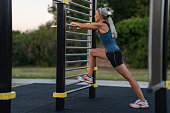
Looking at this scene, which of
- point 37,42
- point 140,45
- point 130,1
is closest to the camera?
point 140,45

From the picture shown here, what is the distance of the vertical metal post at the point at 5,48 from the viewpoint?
269 cm

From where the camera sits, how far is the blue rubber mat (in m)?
3.85

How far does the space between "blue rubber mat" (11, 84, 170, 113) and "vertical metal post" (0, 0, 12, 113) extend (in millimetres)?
1122

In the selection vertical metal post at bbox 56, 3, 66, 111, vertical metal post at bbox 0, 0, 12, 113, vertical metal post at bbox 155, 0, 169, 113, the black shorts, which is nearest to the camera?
vertical metal post at bbox 155, 0, 169, 113

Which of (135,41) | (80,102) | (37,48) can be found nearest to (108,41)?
(80,102)

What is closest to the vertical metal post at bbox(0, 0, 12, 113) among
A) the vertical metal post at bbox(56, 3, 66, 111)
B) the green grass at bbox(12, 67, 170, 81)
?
the vertical metal post at bbox(56, 3, 66, 111)

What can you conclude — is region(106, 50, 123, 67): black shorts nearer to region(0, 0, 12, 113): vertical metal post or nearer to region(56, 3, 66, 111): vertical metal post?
region(56, 3, 66, 111): vertical metal post

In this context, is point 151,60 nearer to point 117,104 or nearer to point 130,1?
point 117,104

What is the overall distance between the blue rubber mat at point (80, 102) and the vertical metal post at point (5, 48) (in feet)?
3.68

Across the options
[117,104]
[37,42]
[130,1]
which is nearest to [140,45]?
[37,42]

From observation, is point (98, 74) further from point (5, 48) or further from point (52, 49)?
point (5, 48)

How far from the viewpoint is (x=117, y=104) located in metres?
4.30

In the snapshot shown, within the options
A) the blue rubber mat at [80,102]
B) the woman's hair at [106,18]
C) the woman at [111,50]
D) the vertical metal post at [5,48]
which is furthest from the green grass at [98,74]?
the vertical metal post at [5,48]

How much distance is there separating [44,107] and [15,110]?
0.44 metres
